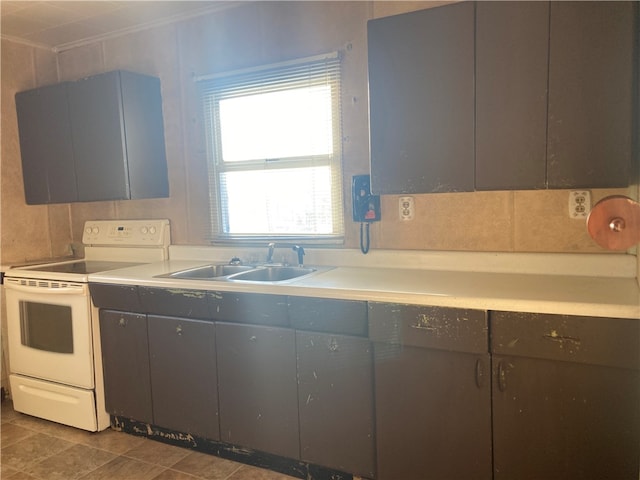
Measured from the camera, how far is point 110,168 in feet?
10.1

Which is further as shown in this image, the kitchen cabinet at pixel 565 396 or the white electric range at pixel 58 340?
the white electric range at pixel 58 340

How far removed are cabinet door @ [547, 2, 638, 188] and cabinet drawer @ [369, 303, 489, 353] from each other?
65 cm

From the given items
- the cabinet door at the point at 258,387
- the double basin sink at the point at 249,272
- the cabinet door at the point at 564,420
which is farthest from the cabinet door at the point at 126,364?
the cabinet door at the point at 564,420

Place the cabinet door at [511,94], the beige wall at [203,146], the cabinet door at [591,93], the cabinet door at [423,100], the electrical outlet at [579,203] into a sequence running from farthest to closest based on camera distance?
the beige wall at [203,146] → the electrical outlet at [579,203] → the cabinet door at [423,100] → the cabinet door at [511,94] → the cabinet door at [591,93]

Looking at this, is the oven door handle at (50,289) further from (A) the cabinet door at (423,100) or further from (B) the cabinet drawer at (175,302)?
(A) the cabinet door at (423,100)

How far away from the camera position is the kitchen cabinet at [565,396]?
155 cm

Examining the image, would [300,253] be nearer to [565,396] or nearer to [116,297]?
[116,297]

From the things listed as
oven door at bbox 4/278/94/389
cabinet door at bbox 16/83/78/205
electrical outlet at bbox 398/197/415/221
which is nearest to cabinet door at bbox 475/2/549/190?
electrical outlet at bbox 398/197/415/221

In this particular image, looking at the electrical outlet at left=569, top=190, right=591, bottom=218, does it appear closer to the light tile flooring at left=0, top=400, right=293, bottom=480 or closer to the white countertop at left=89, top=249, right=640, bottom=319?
the white countertop at left=89, top=249, right=640, bottom=319

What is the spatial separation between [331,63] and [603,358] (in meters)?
1.90

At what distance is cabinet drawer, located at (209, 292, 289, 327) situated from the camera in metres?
2.14

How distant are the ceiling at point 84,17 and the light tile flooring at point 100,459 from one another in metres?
2.50

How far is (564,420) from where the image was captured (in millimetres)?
1640

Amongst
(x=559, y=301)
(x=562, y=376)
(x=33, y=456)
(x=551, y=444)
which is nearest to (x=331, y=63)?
(x=559, y=301)
